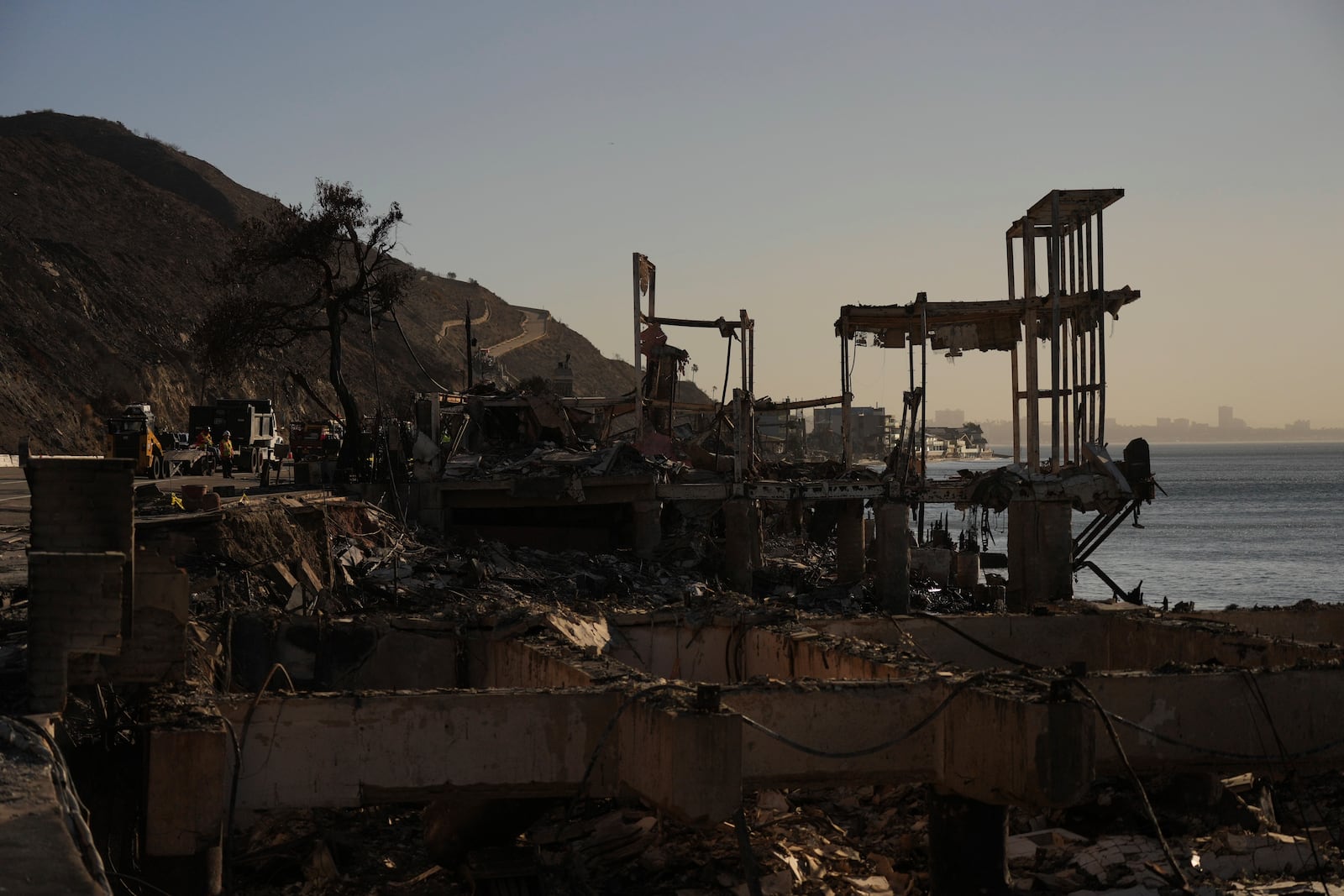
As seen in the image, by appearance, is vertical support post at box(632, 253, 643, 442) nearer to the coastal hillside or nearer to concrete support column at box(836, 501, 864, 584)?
concrete support column at box(836, 501, 864, 584)

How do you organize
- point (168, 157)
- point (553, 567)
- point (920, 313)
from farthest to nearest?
point (168, 157)
point (920, 313)
point (553, 567)

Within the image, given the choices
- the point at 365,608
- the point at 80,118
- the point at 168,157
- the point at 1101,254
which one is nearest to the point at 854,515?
the point at 1101,254

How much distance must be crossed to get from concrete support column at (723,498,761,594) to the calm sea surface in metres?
11.2

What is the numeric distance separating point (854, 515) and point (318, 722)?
57.9 ft

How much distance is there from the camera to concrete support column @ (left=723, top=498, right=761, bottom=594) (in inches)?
928

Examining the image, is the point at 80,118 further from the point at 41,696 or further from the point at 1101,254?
the point at 41,696

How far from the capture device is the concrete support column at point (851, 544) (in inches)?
1037

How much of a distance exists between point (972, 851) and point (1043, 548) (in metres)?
13.7

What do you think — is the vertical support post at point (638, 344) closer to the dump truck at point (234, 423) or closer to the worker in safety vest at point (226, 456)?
the worker in safety vest at point (226, 456)

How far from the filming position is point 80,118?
98312 millimetres

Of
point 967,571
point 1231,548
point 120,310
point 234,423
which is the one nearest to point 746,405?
point 967,571

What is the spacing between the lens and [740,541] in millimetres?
23688

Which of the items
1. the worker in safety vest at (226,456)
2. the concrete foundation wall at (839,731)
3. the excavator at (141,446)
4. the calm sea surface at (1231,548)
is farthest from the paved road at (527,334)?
the concrete foundation wall at (839,731)

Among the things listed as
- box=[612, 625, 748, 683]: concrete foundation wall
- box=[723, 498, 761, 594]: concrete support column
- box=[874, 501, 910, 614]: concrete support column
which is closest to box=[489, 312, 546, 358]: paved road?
box=[723, 498, 761, 594]: concrete support column
